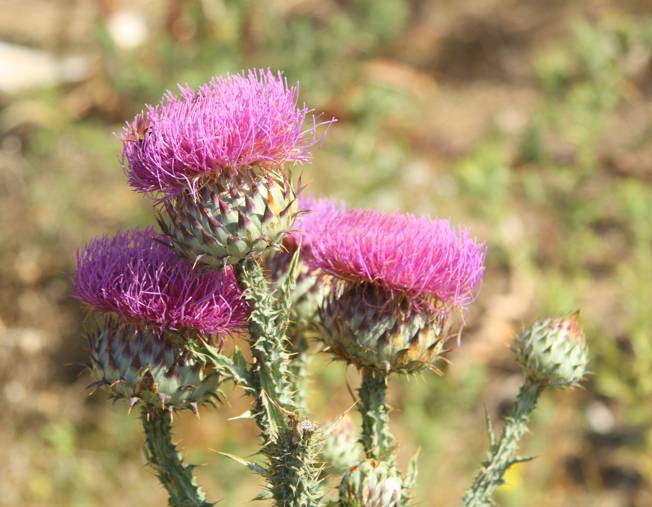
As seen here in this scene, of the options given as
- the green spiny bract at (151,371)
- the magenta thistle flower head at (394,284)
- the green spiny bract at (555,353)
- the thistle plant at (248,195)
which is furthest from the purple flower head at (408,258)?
the green spiny bract at (151,371)

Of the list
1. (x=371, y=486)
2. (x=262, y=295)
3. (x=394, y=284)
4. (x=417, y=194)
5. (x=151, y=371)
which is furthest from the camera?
(x=417, y=194)

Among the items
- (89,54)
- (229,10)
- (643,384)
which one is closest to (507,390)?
(643,384)

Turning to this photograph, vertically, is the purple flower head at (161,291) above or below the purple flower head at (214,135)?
below

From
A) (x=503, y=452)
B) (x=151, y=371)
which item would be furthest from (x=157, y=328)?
(x=503, y=452)

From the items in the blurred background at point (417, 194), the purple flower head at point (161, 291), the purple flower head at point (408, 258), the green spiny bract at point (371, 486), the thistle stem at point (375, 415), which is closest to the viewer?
the green spiny bract at point (371, 486)

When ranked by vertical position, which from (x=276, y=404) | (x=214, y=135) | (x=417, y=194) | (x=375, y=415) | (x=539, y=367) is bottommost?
(x=276, y=404)

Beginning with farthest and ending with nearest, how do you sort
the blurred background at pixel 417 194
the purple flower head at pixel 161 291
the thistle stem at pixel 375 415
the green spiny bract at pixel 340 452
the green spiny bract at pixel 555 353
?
the blurred background at pixel 417 194 < the green spiny bract at pixel 340 452 < the green spiny bract at pixel 555 353 < the thistle stem at pixel 375 415 < the purple flower head at pixel 161 291

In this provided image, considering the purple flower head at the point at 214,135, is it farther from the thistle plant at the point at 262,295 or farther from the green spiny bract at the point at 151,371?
the green spiny bract at the point at 151,371

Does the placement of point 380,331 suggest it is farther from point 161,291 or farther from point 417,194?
point 417,194
